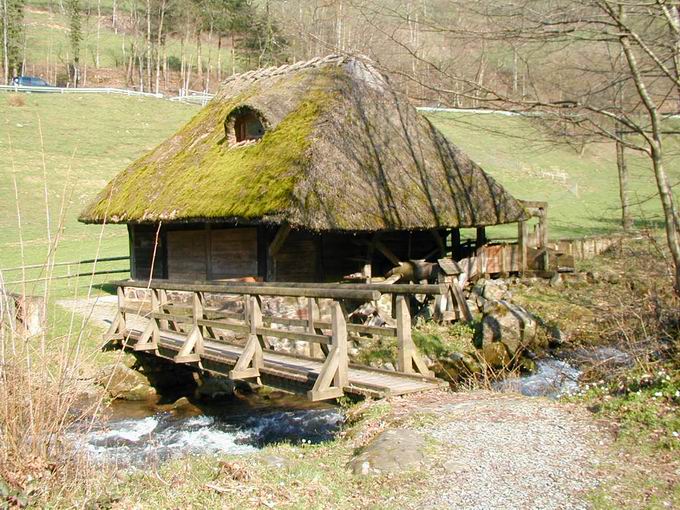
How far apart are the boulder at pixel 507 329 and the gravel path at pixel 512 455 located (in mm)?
5918

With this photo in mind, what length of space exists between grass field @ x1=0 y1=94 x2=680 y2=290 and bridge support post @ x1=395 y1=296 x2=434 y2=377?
49.0 ft

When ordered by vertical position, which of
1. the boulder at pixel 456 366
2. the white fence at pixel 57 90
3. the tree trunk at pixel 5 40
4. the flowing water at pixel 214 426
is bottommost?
the flowing water at pixel 214 426

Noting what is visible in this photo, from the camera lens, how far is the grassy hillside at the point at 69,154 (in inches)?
1024

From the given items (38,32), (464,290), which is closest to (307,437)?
(464,290)

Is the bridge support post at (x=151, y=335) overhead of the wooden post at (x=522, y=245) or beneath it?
beneath

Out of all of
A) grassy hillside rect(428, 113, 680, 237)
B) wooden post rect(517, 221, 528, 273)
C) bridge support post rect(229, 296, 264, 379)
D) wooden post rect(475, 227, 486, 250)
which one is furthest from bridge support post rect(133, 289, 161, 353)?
grassy hillside rect(428, 113, 680, 237)

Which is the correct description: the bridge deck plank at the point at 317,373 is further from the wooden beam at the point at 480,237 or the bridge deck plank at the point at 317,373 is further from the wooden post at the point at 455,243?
the wooden beam at the point at 480,237

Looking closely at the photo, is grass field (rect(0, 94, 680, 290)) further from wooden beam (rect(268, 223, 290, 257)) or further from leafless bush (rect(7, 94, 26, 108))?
wooden beam (rect(268, 223, 290, 257))

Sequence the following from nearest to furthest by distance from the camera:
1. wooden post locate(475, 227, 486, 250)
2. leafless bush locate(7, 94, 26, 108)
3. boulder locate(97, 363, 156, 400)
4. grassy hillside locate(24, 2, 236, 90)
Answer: boulder locate(97, 363, 156, 400), wooden post locate(475, 227, 486, 250), leafless bush locate(7, 94, 26, 108), grassy hillside locate(24, 2, 236, 90)

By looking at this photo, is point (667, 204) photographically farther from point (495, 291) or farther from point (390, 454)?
point (495, 291)

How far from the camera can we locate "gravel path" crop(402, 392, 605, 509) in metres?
4.52

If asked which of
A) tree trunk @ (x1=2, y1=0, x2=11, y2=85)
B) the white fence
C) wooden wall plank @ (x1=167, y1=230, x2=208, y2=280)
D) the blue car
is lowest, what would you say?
wooden wall plank @ (x1=167, y1=230, x2=208, y2=280)

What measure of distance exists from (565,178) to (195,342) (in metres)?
34.7

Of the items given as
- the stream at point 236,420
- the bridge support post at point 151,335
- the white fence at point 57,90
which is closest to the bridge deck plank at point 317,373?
the bridge support post at point 151,335
